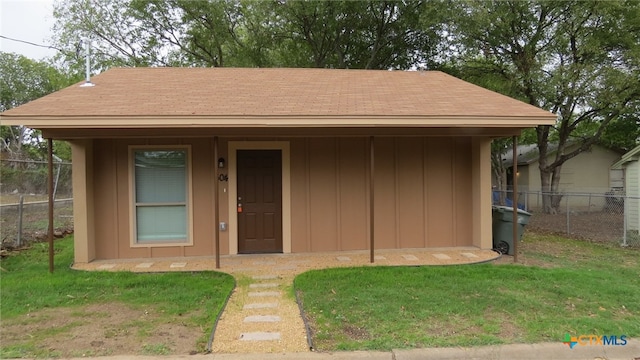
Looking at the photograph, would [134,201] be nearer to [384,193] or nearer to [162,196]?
[162,196]

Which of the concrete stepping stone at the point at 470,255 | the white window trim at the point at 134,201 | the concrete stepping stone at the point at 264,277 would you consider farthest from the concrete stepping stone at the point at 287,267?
the concrete stepping stone at the point at 470,255

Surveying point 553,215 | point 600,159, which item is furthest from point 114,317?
point 600,159

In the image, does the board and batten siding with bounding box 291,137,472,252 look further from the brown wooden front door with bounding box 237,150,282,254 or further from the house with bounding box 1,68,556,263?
the brown wooden front door with bounding box 237,150,282,254

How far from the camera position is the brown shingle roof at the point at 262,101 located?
6211mm

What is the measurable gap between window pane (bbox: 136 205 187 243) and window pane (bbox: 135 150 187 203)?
17 centimetres

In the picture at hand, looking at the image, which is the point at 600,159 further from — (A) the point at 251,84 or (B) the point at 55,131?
(B) the point at 55,131

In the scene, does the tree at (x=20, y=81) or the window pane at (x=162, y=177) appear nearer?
the window pane at (x=162, y=177)

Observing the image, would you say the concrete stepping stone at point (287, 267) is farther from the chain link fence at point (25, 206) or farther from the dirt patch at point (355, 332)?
the chain link fence at point (25, 206)

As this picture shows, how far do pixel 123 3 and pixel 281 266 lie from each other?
18.1m

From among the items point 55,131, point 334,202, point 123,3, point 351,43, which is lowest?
point 334,202

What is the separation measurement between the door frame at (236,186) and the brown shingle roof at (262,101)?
912 mm

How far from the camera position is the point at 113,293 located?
5.39 m

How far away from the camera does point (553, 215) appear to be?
51.1ft

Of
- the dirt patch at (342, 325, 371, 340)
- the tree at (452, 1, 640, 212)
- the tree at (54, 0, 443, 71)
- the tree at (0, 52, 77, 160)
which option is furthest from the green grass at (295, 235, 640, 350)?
the tree at (0, 52, 77, 160)
